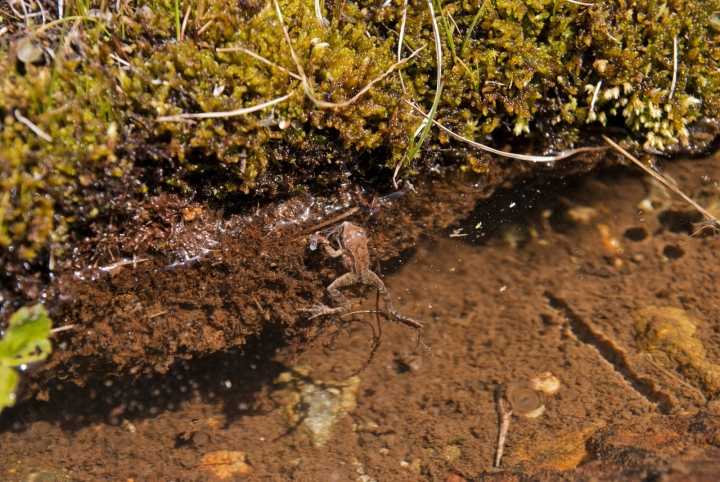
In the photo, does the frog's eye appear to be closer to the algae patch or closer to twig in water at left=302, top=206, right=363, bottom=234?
twig in water at left=302, top=206, right=363, bottom=234

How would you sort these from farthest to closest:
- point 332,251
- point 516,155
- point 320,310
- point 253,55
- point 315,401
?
point 516,155, point 332,251, point 320,310, point 315,401, point 253,55

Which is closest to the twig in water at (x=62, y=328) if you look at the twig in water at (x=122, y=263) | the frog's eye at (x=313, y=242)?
the twig in water at (x=122, y=263)

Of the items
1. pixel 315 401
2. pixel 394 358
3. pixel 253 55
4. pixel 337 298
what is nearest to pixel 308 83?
pixel 253 55

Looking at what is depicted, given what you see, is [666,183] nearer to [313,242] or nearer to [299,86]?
[313,242]

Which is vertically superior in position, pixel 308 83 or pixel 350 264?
pixel 308 83

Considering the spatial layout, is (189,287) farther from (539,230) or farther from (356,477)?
(539,230)

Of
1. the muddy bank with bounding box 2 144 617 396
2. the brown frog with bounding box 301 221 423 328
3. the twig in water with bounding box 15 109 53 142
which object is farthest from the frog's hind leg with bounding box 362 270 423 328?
the twig in water with bounding box 15 109 53 142
